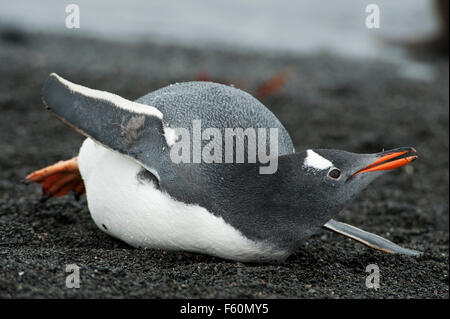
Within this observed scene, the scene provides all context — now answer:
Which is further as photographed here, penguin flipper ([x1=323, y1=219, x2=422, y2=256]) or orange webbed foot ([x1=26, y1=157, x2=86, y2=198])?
orange webbed foot ([x1=26, y1=157, x2=86, y2=198])

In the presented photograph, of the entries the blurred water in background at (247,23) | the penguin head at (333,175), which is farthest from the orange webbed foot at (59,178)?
the blurred water in background at (247,23)

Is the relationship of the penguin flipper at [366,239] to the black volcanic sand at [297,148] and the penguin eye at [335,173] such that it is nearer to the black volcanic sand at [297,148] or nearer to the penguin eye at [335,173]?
the black volcanic sand at [297,148]

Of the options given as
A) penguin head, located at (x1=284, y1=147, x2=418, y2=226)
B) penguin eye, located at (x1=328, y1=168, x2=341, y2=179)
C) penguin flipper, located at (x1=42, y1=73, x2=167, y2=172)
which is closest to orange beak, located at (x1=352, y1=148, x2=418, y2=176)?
penguin head, located at (x1=284, y1=147, x2=418, y2=226)

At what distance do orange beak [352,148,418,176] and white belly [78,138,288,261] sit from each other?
0.65 m

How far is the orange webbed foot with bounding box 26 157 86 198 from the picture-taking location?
414 centimetres

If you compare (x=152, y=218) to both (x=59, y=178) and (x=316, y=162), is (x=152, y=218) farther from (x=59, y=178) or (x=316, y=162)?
(x=59, y=178)

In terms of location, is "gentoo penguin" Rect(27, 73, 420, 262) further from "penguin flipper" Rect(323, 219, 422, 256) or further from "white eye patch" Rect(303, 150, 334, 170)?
"penguin flipper" Rect(323, 219, 422, 256)

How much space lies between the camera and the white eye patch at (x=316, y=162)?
319 cm

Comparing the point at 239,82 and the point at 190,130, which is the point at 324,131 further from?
the point at 190,130

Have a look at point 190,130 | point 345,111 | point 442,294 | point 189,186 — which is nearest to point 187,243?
point 189,186

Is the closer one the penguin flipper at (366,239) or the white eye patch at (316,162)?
the white eye patch at (316,162)

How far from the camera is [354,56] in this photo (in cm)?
1124

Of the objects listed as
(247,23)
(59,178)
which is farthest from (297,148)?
(247,23)

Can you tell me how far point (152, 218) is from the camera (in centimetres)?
318
